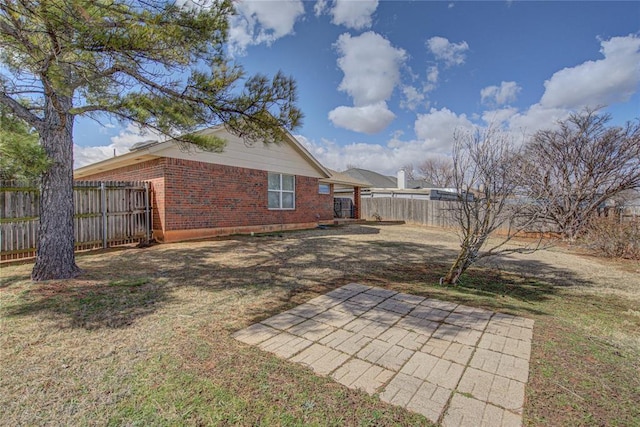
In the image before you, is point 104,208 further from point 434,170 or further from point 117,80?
point 434,170

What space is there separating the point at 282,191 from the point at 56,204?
851 cm

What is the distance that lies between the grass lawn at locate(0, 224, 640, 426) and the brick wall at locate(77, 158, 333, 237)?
9.87 ft

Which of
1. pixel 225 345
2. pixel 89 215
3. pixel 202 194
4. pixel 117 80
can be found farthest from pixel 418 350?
pixel 202 194

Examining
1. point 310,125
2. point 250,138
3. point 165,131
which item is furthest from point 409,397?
point 165,131

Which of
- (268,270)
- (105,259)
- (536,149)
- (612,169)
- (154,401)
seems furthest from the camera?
(536,149)

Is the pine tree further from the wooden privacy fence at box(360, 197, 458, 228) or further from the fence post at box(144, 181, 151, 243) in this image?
the wooden privacy fence at box(360, 197, 458, 228)

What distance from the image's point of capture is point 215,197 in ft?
32.6

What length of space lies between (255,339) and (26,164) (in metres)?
4.49

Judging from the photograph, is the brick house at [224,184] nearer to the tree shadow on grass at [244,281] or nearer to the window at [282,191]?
the window at [282,191]

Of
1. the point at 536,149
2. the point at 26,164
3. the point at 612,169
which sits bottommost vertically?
the point at 26,164

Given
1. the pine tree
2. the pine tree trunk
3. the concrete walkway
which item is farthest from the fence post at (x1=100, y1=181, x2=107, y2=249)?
the concrete walkway

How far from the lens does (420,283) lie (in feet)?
16.3

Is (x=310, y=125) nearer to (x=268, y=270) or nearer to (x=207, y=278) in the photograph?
(x=268, y=270)

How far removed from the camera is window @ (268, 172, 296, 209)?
40.1ft
